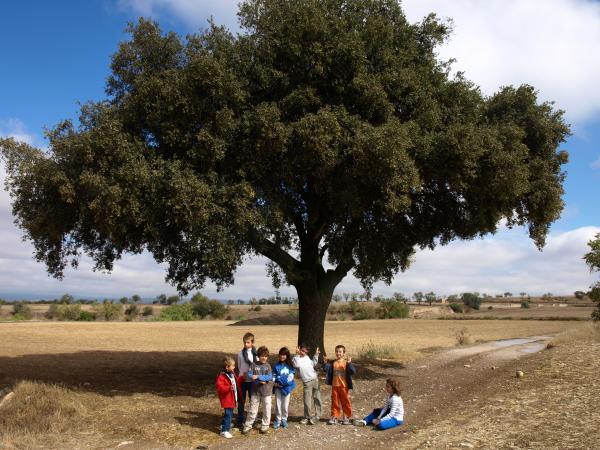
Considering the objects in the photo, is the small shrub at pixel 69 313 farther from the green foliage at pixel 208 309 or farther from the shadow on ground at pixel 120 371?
the shadow on ground at pixel 120 371

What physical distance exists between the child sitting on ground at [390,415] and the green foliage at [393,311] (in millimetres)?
81557

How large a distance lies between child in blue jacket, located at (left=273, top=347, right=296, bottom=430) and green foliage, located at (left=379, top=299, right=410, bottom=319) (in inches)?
3230

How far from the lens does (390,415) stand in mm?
11391

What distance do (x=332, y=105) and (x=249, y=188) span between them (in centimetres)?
380

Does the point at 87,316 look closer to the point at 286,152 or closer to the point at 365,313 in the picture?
the point at 365,313

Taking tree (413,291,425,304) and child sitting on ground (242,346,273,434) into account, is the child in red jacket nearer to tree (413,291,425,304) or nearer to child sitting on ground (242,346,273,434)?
child sitting on ground (242,346,273,434)

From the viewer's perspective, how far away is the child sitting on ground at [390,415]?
11.3m

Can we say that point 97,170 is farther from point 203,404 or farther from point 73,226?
point 203,404

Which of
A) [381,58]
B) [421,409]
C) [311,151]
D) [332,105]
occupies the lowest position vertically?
[421,409]

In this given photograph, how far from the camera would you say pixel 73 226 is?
1556cm

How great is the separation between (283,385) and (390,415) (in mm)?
2363

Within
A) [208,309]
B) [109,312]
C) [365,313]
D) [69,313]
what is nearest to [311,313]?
[69,313]

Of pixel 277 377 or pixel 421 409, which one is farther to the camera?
pixel 421 409

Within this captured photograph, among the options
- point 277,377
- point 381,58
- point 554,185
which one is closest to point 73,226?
point 277,377
